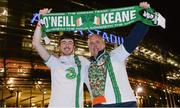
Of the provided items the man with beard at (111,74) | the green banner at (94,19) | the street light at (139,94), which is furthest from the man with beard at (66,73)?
the street light at (139,94)

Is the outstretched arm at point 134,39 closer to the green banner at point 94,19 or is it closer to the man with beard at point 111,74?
the man with beard at point 111,74

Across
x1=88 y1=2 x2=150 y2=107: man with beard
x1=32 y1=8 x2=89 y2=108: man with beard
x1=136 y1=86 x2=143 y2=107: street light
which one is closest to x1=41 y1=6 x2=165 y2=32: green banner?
x1=32 y1=8 x2=89 y2=108: man with beard

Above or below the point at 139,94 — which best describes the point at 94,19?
above

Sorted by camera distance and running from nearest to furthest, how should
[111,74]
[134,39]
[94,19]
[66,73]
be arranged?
1. [111,74]
2. [134,39]
3. [66,73]
4. [94,19]

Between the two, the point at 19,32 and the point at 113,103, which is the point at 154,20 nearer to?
the point at 113,103

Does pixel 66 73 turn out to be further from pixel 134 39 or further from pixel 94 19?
pixel 94 19

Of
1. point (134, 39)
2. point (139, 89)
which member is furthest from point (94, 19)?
point (139, 89)

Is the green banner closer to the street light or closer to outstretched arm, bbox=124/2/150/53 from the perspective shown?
outstretched arm, bbox=124/2/150/53

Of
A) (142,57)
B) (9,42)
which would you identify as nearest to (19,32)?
(9,42)

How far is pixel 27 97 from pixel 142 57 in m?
11.4

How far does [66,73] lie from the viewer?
467 centimetres

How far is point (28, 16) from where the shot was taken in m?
17.5

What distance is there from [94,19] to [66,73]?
3.85ft

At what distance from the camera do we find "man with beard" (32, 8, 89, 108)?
4.54 metres
